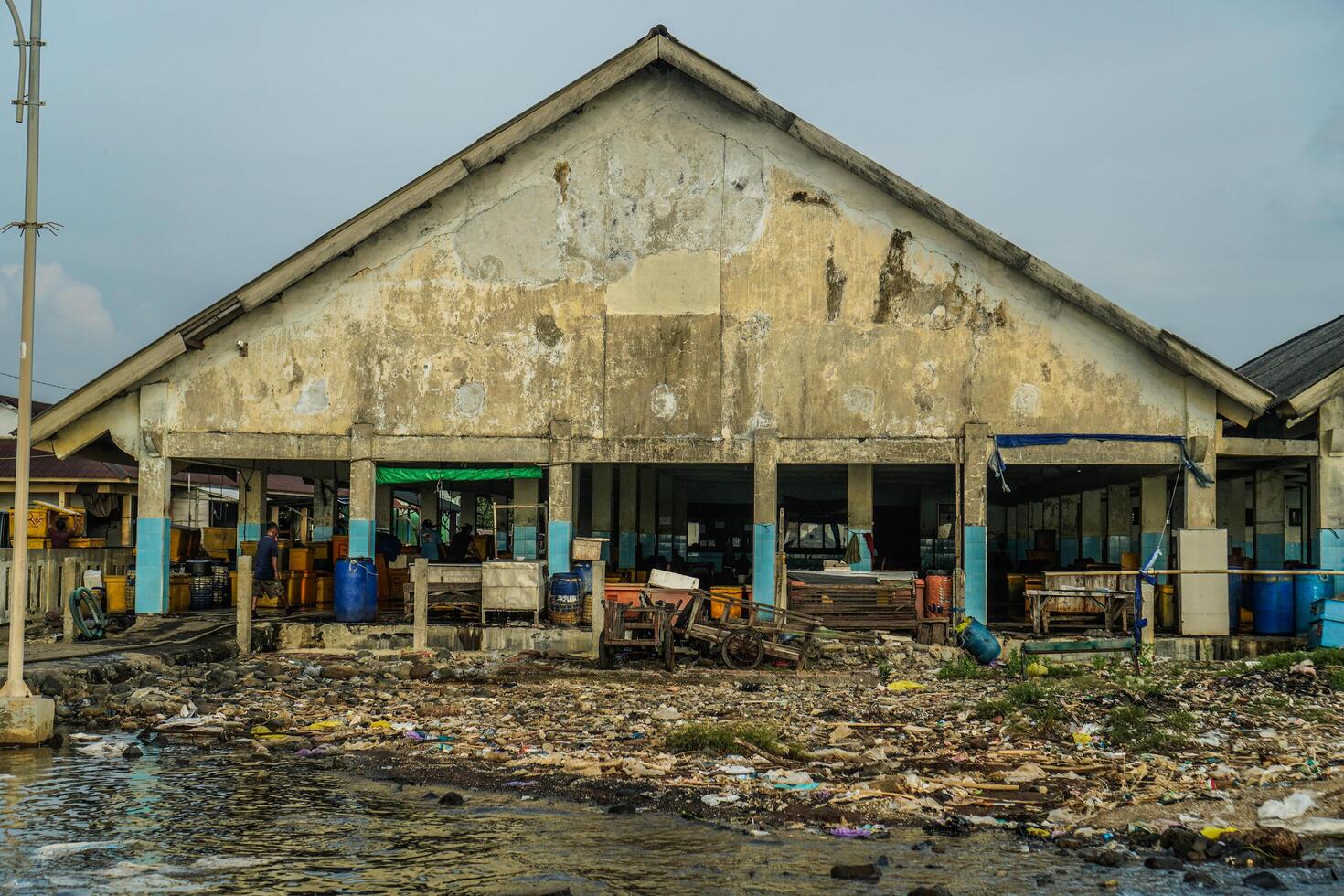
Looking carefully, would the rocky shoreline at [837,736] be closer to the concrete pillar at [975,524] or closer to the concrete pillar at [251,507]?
the concrete pillar at [975,524]

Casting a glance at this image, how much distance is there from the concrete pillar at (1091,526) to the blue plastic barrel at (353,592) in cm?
A: 1616

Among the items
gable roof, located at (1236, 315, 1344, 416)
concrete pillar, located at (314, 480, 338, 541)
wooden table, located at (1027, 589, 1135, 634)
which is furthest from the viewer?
concrete pillar, located at (314, 480, 338, 541)

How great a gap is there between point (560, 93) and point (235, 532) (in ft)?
41.1

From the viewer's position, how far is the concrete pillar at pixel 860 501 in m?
23.1

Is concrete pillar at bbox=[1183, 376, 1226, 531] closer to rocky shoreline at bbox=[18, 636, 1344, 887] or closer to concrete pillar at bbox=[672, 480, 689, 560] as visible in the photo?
rocky shoreline at bbox=[18, 636, 1344, 887]

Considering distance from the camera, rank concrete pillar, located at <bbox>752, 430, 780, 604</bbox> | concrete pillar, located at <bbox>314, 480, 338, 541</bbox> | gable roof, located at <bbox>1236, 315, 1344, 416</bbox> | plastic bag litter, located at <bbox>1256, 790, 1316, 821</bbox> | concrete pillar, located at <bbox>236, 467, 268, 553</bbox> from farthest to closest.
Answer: concrete pillar, located at <bbox>314, 480, 338, 541</bbox>
concrete pillar, located at <bbox>236, 467, 268, 553</bbox>
concrete pillar, located at <bbox>752, 430, 780, 604</bbox>
gable roof, located at <bbox>1236, 315, 1344, 416</bbox>
plastic bag litter, located at <bbox>1256, 790, 1316, 821</bbox>

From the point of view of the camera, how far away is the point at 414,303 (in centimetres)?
2170

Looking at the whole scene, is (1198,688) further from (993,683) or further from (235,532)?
(235,532)

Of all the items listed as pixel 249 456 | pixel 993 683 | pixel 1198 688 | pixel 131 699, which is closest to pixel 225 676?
pixel 131 699

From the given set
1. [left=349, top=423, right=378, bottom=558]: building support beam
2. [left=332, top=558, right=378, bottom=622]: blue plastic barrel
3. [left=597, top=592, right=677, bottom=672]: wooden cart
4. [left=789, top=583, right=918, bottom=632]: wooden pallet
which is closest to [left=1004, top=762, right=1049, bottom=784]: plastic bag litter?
[left=597, top=592, right=677, bottom=672]: wooden cart

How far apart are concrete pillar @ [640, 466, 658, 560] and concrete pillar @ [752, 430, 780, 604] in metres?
7.62

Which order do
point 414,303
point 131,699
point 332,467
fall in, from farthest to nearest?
point 332,467
point 414,303
point 131,699

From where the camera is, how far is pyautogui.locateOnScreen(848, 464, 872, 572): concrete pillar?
23094 mm

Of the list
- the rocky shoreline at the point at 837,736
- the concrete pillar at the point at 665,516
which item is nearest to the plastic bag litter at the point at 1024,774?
the rocky shoreline at the point at 837,736
